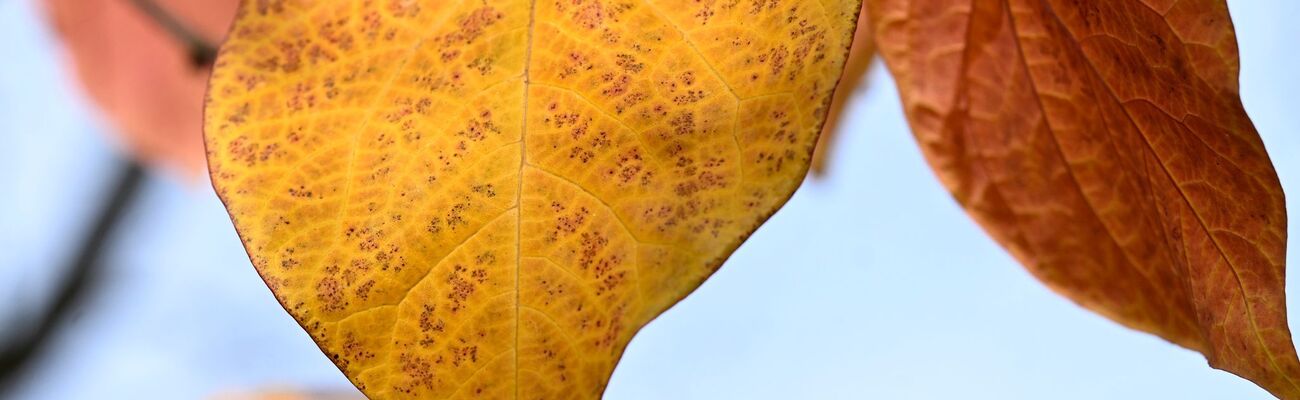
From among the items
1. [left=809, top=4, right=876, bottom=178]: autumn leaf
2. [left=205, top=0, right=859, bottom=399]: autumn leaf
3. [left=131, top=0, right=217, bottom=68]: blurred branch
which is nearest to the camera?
[left=205, top=0, right=859, bottom=399]: autumn leaf

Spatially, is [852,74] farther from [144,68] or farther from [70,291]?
[70,291]

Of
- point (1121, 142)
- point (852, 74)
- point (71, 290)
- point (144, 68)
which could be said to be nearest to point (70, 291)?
point (71, 290)

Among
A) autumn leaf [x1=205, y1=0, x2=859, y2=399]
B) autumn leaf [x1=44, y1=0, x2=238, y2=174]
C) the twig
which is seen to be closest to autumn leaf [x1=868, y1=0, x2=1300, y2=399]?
autumn leaf [x1=205, y1=0, x2=859, y2=399]

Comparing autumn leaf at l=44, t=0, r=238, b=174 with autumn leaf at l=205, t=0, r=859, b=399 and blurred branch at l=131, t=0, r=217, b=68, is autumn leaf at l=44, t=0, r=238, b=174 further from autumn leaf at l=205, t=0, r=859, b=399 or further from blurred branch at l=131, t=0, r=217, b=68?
autumn leaf at l=205, t=0, r=859, b=399

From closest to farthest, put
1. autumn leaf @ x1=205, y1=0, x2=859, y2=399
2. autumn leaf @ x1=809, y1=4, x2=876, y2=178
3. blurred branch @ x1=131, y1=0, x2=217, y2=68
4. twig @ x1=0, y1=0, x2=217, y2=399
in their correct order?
autumn leaf @ x1=205, y1=0, x2=859, y2=399, autumn leaf @ x1=809, y1=4, x2=876, y2=178, blurred branch @ x1=131, y1=0, x2=217, y2=68, twig @ x1=0, y1=0, x2=217, y2=399

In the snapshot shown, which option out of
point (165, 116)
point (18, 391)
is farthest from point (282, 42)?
point (18, 391)

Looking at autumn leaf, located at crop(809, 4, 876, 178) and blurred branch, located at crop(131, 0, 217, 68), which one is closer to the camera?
autumn leaf, located at crop(809, 4, 876, 178)

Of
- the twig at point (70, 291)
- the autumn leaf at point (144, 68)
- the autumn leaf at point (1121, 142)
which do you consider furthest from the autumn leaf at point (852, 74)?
the twig at point (70, 291)
